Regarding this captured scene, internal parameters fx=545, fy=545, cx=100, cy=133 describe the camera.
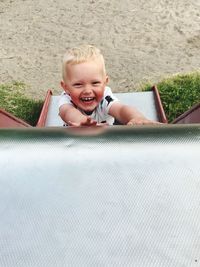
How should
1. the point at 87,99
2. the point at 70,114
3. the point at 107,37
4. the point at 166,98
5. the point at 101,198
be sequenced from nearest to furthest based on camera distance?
1. the point at 101,198
2. the point at 70,114
3. the point at 87,99
4. the point at 166,98
5. the point at 107,37

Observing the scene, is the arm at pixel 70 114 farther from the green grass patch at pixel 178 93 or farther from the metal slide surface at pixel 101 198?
the green grass patch at pixel 178 93

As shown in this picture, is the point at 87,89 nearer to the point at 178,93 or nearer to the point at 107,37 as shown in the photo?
the point at 178,93

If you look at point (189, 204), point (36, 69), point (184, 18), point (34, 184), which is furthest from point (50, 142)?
point (184, 18)

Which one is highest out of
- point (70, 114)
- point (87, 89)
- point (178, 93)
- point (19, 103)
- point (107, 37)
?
point (107, 37)

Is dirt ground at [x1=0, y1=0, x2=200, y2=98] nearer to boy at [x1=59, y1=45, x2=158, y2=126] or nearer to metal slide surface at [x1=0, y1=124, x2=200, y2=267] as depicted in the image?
boy at [x1=59, y1=45, x2=158, y2=126]

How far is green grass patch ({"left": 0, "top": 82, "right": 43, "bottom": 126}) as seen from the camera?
9.48 ft

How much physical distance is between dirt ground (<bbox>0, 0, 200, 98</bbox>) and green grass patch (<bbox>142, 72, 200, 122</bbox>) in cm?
13

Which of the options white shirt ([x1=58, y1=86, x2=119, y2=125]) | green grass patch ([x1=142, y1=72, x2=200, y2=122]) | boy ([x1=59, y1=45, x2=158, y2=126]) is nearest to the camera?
boy ([x1=59, y1=45, x2=158, y2=126])

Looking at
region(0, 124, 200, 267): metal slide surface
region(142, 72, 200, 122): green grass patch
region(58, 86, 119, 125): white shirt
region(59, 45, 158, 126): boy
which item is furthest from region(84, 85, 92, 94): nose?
region(142, 72, 200, 122): green grass patch

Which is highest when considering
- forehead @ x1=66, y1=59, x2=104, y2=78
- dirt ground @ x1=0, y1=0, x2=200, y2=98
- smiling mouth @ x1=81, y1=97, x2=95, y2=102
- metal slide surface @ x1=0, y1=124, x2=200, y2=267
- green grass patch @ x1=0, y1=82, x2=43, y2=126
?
dirt ground @ x1=0, y1=0, x2=200, y2=98

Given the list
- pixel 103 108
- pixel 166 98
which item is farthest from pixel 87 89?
pixel 166 98

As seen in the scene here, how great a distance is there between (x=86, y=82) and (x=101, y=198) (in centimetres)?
103

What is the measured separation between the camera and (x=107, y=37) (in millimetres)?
3631

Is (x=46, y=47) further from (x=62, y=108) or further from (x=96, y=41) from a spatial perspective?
(x=62, y=108)
